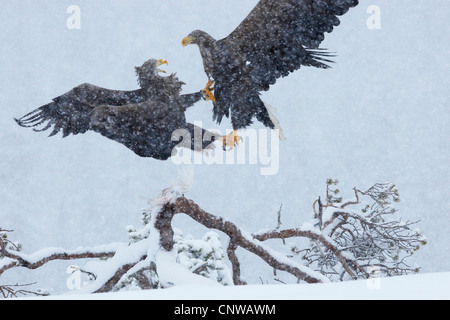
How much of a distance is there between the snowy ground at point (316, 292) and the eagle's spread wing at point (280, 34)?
3.89ft

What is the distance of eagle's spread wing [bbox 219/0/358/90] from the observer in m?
2.12

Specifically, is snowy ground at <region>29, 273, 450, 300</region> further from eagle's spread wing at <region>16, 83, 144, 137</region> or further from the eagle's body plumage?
eagle's spread wing at <region>16, 83, 144, 137</region>

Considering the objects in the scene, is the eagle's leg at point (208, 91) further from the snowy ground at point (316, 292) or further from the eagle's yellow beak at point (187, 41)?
the snowy ground at point (316, 292)

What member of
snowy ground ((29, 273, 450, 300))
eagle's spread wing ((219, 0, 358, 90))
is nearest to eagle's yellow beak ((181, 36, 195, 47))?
eagle's spread wing ((219, 0, 358, 90))

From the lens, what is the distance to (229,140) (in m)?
2.21

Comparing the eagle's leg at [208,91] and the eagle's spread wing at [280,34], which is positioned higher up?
the eagle's spread wing at [280,34]

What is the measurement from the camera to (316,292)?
52.8 inches

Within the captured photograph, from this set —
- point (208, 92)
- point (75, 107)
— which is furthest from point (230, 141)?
point (75, 107)

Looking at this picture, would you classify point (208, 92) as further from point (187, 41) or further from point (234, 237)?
point (234, 237)

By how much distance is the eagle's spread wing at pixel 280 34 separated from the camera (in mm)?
2123

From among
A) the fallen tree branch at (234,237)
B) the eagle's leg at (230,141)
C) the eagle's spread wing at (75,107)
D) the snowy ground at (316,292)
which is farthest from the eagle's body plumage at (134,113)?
the snowy ground at (316,292)
